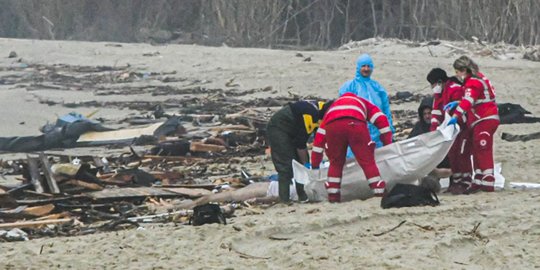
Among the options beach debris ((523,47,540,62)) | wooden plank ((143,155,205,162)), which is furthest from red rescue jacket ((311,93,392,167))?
beach debris ((523,47,540,62))

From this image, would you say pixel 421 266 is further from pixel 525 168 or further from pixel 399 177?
pixel 525 168

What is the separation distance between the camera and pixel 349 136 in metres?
11.5

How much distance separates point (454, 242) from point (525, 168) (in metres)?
5.09

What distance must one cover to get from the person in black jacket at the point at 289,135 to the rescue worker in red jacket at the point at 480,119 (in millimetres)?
1324

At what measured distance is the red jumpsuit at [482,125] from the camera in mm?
11875

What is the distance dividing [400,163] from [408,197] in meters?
1.09

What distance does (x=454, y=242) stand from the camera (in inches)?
360

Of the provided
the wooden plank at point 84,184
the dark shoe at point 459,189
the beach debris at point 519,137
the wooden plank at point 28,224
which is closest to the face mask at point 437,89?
the dark shoe at point 459,189

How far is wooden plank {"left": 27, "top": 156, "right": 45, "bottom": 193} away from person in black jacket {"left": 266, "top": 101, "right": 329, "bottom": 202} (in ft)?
7.91

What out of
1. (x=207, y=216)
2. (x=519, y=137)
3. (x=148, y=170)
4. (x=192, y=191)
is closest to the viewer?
(x=207, y=216)

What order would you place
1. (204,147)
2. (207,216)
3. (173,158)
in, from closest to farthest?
(207,216)
(173,158)
(204,147)

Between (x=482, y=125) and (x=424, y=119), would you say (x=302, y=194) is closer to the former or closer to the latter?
(x=424, y=119)

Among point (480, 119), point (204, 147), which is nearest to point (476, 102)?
point (480, 119)

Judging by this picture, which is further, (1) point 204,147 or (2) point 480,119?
(1) point 204,147
